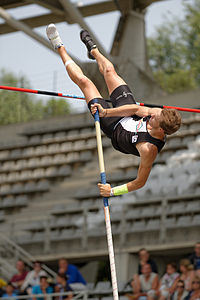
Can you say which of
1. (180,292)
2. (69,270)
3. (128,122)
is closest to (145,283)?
(180,292)

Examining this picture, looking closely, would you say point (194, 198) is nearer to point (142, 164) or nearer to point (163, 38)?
point (142, 164)

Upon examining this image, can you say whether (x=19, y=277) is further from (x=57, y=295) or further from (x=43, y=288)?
(x=57, y=295)

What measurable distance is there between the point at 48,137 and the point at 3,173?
1254mm

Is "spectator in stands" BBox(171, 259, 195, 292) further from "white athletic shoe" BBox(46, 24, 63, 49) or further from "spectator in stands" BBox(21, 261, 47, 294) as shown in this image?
"white athletic shoe" BBox(46, 24, 63, 49)

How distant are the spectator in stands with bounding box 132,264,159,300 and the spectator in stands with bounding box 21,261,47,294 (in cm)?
145

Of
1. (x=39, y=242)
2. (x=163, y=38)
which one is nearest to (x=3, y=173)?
(x=39, y=242)

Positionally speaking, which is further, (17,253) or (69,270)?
(17,253)

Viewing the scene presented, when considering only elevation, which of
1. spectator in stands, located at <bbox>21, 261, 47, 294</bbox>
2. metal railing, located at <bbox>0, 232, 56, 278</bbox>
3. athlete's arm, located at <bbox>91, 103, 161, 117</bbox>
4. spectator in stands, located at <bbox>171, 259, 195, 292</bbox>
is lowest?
spectator in stands, located at <bbox>171, 259, 195, 292</bbox>

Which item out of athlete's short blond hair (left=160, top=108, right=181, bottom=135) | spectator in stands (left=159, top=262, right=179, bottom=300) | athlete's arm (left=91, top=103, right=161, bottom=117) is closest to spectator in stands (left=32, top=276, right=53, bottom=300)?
spectator in stands (left=159, top=262, right=179, bottom=300)

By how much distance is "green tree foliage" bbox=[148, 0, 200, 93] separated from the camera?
2311 centimetres

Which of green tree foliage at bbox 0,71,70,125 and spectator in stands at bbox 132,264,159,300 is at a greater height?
green tree foliage at bbox 0,71,70,125

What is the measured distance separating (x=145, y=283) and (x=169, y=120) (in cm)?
412

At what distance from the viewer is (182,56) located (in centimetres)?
2495

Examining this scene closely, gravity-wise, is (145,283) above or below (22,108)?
below
